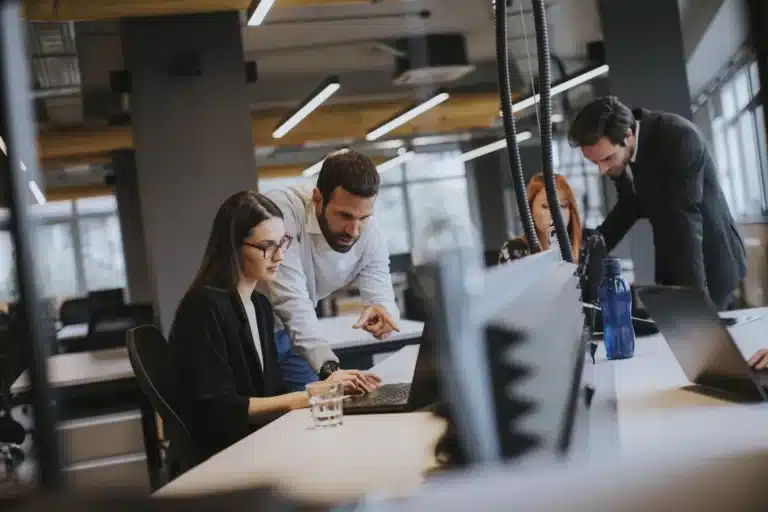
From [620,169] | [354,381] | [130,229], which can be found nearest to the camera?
[354,381]

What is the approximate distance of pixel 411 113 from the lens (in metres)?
11.3

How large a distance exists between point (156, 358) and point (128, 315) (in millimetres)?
4198

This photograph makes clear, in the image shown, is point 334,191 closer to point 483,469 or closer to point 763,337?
point 763,337

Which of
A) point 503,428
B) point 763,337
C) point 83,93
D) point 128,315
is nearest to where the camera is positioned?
point 503,428

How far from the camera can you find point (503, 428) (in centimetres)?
86

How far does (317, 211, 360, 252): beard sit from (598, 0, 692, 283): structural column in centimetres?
506

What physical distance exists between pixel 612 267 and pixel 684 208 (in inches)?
36.7

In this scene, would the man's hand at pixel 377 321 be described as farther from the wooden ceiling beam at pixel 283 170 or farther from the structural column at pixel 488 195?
the wooden ceiling beam at pixel 283 170

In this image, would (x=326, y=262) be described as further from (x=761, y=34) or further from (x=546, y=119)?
(x=761, y=34)

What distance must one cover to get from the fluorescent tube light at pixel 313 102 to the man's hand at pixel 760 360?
21.9 ft

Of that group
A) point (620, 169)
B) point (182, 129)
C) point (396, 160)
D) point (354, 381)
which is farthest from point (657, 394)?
point (396, 160)

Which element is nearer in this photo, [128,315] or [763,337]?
[763,337]

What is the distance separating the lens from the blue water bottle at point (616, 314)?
8.25ft

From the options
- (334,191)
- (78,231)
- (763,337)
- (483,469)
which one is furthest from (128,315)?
(78,231)
